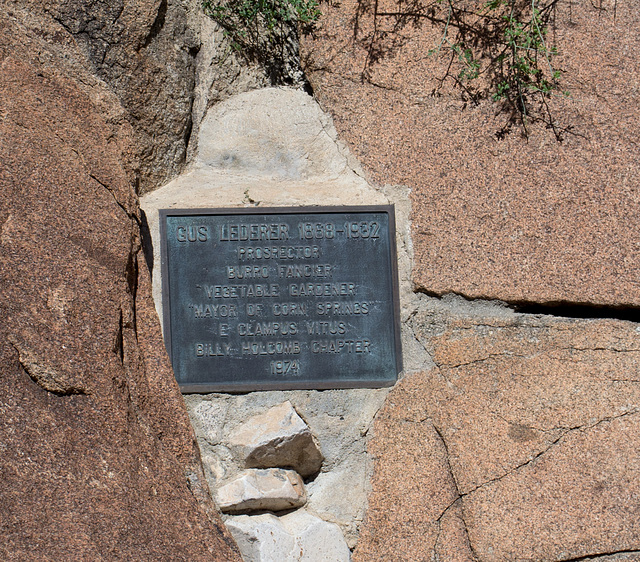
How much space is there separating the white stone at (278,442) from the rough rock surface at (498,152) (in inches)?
26.0

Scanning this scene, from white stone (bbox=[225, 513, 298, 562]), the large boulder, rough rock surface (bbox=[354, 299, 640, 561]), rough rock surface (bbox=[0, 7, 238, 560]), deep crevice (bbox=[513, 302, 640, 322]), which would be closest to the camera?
rough rock surface (bbox=[0, 7, 238, 560])

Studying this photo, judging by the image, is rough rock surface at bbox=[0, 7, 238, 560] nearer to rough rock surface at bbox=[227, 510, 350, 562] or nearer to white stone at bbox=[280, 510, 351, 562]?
rough rock surface at bbox=[227, 510, 350, 562]

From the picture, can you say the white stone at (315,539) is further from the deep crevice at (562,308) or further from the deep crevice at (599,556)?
the deep crevice at (562,308)

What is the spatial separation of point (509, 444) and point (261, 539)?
856mm

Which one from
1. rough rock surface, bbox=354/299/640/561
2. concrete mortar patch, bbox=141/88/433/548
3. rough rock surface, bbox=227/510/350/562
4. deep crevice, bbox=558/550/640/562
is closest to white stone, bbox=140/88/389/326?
concrete mortar patch, bbox=141/88/433/548

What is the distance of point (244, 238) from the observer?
2.69 metres

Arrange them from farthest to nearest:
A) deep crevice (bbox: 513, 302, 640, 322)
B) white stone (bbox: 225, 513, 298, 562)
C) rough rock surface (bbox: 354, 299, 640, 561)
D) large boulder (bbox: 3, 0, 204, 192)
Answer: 1. deep crevice (bbox: 513, 302, 640, 322)
2. large boulder (bbox: 3, 0, 204, 192)
3. rough rock surface (bbox: 354, 299, 640, 561)
4. white stone (bbox: 225, 513, 298, 562)

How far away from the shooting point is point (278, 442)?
245cm

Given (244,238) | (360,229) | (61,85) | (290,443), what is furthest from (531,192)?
(61,85)

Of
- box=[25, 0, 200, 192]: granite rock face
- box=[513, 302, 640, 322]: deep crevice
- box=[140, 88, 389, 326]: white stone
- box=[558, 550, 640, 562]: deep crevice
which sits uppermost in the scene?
box=[25, 0, 200, 192]: granite rock face

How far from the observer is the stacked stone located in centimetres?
234

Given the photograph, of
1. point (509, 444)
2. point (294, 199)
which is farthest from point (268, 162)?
point (509, 444)

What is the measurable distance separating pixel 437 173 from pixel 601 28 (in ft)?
2.87

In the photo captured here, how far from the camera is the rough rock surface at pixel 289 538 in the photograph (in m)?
2.31
